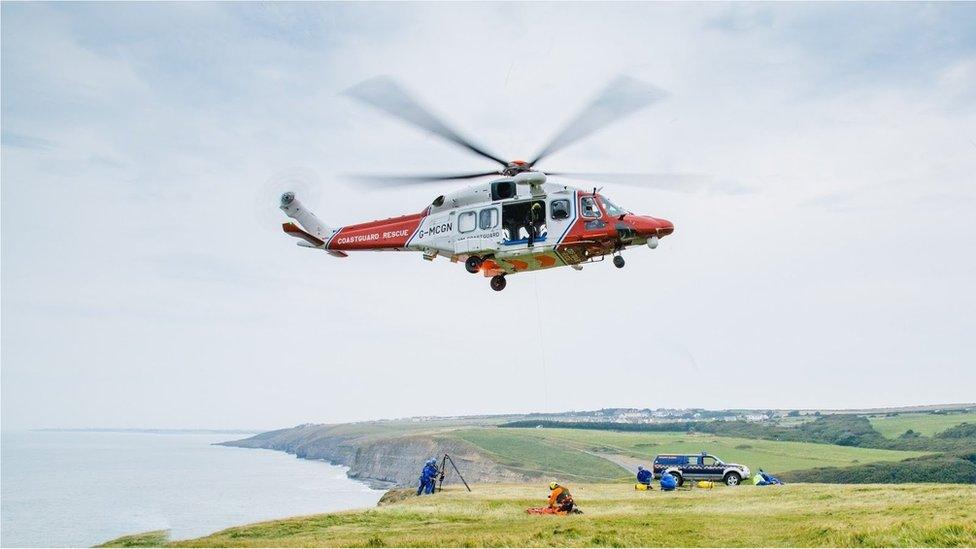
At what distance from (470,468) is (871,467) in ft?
197

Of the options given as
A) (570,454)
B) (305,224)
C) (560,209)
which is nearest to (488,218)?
(560,209)

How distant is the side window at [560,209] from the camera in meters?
24.0

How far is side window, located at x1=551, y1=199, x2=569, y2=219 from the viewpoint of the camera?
78.8ft

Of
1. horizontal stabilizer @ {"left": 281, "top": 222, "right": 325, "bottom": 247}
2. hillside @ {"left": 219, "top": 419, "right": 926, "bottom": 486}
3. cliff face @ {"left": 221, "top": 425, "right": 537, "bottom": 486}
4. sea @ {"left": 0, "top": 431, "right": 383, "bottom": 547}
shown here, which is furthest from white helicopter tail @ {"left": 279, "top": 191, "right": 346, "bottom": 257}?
cliff face @ {"left": 221, "top": 425, "right": 537, "bottom": 486}

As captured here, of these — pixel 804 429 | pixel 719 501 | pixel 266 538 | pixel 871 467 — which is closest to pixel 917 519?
pixel 719 501

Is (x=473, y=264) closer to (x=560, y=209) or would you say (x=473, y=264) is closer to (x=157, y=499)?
(x=560, y=209)

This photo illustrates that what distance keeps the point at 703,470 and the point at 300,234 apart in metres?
21.8

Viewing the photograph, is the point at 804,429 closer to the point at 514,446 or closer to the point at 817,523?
the point at 514,446

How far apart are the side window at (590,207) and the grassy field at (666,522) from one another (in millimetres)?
9560

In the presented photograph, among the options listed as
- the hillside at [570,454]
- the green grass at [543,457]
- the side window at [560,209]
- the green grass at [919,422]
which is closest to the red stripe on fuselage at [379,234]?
the side window at [560,209]

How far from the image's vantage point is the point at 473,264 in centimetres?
2544

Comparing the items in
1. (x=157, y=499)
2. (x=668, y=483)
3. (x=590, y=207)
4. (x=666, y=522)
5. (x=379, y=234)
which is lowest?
(x=157, y=499)

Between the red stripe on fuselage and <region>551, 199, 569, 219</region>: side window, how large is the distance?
17.3ft

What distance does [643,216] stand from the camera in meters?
23.5
